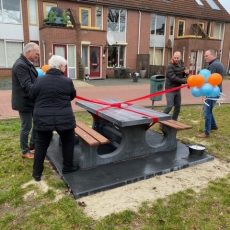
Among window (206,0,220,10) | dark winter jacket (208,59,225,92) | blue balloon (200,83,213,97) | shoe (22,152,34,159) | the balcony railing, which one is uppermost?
window (206,0,220,10)

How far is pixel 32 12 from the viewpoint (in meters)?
17.0

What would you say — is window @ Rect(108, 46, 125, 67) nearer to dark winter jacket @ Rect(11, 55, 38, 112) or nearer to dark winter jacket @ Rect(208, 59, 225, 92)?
dark winter jacket @ Rect(208, 59, 225, 92)

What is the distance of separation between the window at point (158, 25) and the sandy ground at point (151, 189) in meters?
19.1

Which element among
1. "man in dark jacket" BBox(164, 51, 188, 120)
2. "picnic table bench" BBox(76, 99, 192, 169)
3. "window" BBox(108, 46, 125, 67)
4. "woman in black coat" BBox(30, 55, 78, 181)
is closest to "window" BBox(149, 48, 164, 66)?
"window" BBox(108, 46, 125, 67)

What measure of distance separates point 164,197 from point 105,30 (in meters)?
16.9

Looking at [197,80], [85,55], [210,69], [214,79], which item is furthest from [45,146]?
[85,55]

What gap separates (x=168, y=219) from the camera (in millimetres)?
2895

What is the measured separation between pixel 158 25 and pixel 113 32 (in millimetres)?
4454

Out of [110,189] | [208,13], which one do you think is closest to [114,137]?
[110,189]

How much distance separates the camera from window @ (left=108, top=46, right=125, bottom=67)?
2015 cm

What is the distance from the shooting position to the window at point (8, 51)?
16.8m

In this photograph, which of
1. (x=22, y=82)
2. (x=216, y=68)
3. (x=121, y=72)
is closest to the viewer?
(x=22, y=82)

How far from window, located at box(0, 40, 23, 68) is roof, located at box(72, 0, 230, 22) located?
5.28 m

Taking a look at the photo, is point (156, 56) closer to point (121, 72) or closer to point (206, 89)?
point (121, 72)
